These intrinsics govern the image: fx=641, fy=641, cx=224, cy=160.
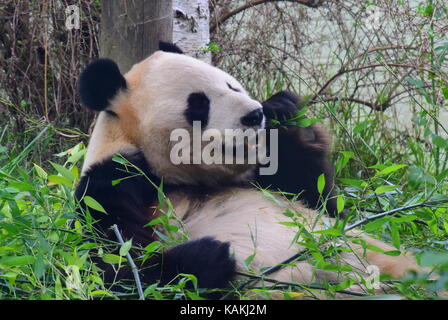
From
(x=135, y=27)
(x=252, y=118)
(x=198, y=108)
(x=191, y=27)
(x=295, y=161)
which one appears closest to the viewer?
(x=252, y=118)

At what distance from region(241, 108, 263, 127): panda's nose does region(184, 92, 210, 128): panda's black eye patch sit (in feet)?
0.65

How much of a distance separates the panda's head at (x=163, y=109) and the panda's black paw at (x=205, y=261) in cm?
53

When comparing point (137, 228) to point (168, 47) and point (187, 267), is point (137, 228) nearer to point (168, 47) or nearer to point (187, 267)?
point (187, 267)

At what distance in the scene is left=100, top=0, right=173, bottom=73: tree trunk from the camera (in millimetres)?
3727

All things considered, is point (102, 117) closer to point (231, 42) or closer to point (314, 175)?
point (314, 175)

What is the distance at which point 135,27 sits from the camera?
3736mm

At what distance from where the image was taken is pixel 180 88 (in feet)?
9.82

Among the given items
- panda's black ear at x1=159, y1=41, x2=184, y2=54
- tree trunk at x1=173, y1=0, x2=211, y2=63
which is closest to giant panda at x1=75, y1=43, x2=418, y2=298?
panda's black ear at x1=159, y1=41, x2=184, y2=54

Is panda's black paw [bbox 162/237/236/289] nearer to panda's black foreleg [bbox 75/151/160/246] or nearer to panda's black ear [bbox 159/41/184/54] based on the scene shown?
panda's black foreleg [bbox 75/151/160/246]

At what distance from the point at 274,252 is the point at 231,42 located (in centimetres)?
290

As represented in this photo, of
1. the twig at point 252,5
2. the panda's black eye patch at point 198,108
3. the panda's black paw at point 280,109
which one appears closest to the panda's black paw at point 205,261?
the panda's black eye patch at point 198,108

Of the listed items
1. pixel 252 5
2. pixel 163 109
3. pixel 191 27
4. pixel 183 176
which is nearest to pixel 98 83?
pixel 163 109

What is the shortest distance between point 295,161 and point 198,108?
0.64 m
